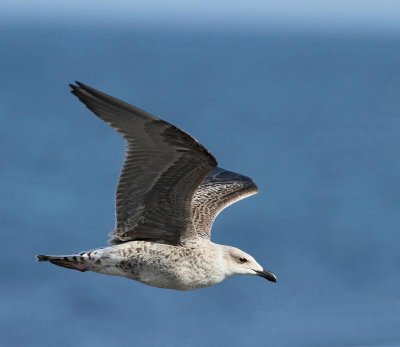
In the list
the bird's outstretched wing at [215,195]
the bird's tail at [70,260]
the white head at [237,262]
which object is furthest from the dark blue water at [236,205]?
the bird's tail at [70,260]

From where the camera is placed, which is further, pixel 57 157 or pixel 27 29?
pixel 27 29

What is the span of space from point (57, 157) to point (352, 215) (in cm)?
2186

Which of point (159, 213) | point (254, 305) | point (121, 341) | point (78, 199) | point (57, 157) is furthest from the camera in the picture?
point (57, 157)

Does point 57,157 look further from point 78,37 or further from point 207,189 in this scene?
point 78,37

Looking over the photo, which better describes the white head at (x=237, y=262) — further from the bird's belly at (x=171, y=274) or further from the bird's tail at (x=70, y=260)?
the bird's tail at (x=70, y=260)

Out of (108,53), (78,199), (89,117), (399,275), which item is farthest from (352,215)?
(108,53)

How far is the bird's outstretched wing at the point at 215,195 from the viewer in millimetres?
12148

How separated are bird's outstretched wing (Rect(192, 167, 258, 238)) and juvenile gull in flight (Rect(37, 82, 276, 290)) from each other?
A: 44 cm

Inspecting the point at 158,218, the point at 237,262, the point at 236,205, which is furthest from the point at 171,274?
the point at 236,205

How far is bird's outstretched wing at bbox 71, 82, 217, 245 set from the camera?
1002 centimetres

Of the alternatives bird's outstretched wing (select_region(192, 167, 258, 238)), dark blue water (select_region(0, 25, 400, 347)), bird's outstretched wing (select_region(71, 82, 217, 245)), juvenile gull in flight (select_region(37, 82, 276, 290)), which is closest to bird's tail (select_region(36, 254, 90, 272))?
juvenile gull in flight (select_region(37, 82, 276, 290))

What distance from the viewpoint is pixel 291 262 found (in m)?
56.7

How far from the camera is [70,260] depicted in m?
11.2

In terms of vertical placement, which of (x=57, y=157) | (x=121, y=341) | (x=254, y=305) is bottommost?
(x=121, y=341)
